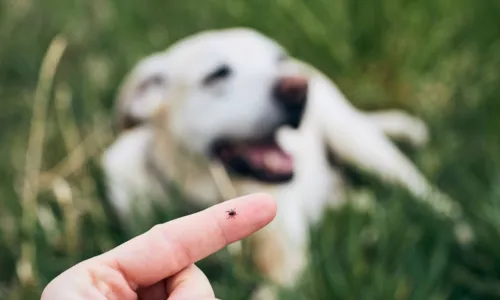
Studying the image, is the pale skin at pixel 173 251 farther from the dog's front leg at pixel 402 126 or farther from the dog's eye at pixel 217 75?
the dog's front leg at pixel 402 126

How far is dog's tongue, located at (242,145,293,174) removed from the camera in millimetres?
1499

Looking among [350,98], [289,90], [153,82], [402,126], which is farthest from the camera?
[350,98]

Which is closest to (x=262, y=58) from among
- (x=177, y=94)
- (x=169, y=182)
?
(x=177, y=94)

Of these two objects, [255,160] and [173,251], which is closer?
[173,251]

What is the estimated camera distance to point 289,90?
1448 mm

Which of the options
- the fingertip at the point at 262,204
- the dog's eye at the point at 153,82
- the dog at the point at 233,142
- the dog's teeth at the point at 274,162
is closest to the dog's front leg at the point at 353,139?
the dog at the point at 233,142

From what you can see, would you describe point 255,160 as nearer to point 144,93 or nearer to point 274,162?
point 274,162

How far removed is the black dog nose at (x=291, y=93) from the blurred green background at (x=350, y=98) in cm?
23

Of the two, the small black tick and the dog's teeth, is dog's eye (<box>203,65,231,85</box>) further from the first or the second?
the small black tick

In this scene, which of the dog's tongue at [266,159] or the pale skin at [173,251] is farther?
the dog's tongue at [266,159]

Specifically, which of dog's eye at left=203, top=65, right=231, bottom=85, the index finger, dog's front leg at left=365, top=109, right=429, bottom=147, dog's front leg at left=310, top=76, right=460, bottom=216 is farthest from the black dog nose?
the index finger

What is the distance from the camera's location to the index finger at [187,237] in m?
0.79

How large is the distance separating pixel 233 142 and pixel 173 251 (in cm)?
69

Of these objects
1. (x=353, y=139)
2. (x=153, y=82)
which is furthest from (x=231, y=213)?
(x=353, y=139)
